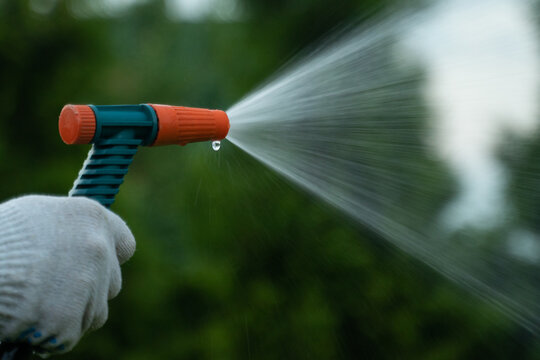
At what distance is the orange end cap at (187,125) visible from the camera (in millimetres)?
771

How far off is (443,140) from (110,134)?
7.53 ft

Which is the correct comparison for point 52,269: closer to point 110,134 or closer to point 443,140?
point 110,134

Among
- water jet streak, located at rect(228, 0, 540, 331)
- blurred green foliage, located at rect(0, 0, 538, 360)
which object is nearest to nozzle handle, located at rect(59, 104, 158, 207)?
water jet streak, located at rect(228, 0, 540, 331)

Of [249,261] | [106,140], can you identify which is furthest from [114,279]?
[249,261]

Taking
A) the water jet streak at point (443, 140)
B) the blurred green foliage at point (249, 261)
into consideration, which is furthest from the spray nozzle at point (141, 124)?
the blurred green foliage at point (249, 261)

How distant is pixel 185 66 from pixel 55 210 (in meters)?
3.12

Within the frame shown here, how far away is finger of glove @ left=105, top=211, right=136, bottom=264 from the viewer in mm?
663

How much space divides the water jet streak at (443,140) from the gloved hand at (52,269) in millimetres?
1929

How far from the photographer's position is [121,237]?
0.67 metres

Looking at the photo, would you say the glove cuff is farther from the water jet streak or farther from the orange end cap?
the water jet streak

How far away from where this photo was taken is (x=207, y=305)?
3.13 metres

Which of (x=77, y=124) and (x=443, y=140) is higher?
(x=77, y=124)

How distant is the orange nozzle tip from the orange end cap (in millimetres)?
88

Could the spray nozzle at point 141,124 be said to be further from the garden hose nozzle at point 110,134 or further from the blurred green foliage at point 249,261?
the blurred green foliage at point 249,261
